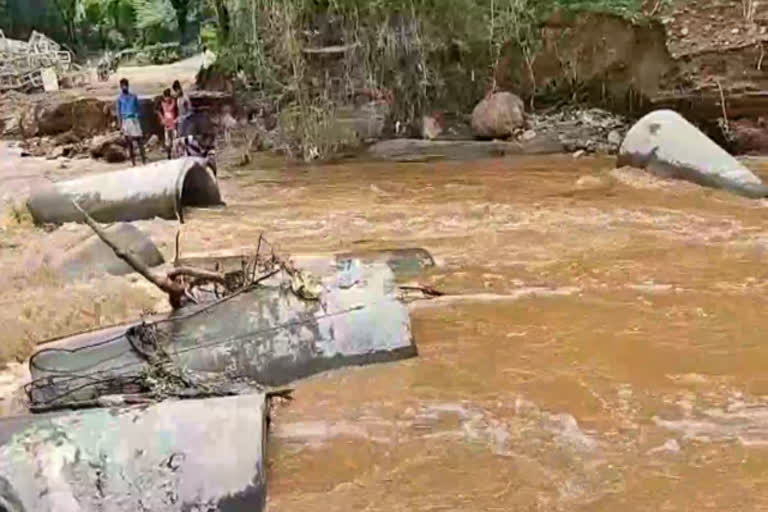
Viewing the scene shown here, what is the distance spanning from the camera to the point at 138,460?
165 inches

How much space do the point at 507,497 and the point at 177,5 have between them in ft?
102

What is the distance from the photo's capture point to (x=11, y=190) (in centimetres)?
1340

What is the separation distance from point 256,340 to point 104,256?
2607 mm

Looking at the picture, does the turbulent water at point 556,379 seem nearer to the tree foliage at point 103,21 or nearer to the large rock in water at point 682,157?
the large rock in water at point 682,157

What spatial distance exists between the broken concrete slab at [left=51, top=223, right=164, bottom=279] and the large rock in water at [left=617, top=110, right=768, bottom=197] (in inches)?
230

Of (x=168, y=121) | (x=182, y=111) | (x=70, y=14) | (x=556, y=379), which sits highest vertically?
(x=70, y=14)

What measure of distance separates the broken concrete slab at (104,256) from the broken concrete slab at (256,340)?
71.7 inches

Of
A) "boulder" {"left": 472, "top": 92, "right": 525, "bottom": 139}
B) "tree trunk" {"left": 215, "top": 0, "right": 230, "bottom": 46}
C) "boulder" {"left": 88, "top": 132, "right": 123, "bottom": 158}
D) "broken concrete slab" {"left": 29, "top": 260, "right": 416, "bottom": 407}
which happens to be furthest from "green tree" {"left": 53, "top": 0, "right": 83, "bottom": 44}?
"broken concrete slab" {"left": 29, "top": 260, "right": 416, "bottom": 407}

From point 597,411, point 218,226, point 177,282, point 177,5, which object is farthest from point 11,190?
point 177,5

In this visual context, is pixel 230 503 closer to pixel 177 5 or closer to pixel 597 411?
pixel 597 411

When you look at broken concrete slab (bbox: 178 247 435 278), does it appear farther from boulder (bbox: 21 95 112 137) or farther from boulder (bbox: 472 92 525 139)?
boulder (bbox: 21 95 112 137)

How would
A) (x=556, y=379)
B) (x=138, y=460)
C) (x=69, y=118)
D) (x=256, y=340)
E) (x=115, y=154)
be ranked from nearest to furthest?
1. (x=138, y=460)
2. (x=556, y=379)
3. (x=256, y=340)
4. (x=115, y=154)
5. (x=69, y=118)

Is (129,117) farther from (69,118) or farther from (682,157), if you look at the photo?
(682,157)

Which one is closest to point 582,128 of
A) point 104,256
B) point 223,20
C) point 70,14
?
point 223,20
